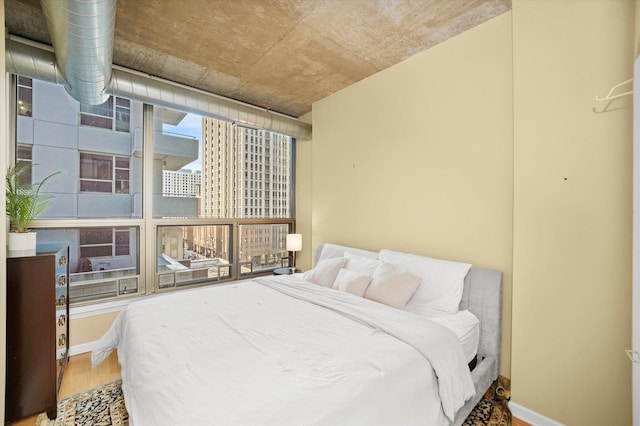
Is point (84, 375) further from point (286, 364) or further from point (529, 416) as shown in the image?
point (529, 416)

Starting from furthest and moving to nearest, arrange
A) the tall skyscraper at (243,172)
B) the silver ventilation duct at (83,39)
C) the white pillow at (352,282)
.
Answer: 1. the tall skyscraper at (243,172)
2. the white pillow at (352,282)
3. the silver ventilation duct at (83,39)

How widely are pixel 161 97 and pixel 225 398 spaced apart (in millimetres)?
2908

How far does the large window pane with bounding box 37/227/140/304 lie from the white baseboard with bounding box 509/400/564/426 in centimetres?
381

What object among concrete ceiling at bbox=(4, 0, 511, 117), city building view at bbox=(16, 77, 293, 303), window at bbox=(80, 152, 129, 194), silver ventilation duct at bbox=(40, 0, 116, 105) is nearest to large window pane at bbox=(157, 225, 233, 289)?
city building view at bbox=(16, 77, 293, 303)

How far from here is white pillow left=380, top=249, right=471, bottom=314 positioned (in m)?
2.34

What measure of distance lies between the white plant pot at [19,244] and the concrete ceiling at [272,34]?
1.73 meters

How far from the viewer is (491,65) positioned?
7.75 ft

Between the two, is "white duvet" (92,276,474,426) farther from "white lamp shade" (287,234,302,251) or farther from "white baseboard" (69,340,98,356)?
"white lamp shade" (287,234,302,251)

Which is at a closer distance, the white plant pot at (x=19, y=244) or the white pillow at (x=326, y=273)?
the white plant pot at (x=19, y=244)

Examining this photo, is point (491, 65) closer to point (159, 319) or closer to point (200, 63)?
point (200, 63)

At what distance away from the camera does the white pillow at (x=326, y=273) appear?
2855mm

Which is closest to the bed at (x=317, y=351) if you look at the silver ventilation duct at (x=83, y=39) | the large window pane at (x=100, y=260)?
the large window pane at (x=100, y=260)

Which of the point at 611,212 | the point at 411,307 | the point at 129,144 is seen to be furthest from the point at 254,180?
the point at 611,212

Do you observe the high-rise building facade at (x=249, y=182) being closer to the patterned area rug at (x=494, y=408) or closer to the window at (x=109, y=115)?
the window at (x=109, y=115)
